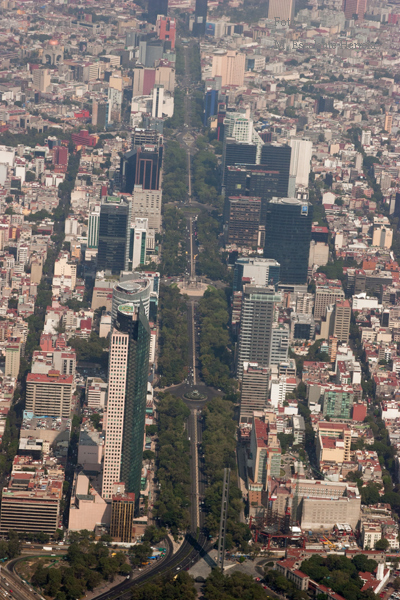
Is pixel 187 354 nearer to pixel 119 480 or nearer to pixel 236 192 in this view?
pixel 119 480

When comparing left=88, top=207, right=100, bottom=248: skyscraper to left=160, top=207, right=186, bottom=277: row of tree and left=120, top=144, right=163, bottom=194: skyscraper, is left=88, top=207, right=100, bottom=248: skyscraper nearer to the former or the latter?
left=160, top=207, right=186, bottom=277: row of tree

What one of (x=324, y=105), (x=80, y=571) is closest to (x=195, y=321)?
(x=80, y=571)

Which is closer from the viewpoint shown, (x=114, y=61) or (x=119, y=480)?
(x=119, y=480)

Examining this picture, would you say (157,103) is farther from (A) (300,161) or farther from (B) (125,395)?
(B) (125,395)

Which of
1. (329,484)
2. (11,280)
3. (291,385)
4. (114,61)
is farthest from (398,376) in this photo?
(114,61)

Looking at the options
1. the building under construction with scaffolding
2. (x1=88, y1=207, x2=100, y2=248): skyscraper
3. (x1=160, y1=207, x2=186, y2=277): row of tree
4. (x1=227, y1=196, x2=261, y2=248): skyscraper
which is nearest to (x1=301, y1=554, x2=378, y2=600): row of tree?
the building under construction with scaffolding

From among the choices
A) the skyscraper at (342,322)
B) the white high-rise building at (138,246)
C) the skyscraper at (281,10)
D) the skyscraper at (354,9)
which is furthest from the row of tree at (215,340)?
the skyscraper at (354,9)
